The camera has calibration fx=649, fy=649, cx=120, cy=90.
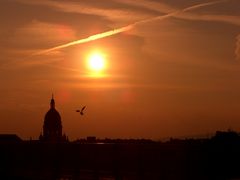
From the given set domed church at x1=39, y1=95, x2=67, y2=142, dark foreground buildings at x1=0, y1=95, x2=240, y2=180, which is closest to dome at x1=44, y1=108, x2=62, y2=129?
domed church at x1=39, y1=95, x2=67, y2=142

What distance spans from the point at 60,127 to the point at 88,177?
126 metres

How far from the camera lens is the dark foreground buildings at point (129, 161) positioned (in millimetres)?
34688

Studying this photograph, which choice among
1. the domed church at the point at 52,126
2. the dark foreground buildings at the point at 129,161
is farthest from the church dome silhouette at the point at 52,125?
the dark foreground buildings at the point at 129,161

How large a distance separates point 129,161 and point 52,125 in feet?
419

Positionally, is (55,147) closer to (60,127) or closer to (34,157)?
(34,157)

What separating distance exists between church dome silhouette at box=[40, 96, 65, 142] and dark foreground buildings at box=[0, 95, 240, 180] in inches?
4098

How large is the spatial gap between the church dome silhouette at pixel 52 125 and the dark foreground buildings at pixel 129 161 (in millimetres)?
104098

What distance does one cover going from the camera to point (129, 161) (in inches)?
1523

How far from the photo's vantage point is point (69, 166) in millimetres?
47719

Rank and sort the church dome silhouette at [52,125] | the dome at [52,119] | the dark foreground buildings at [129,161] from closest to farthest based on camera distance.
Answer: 1. the dark foreground buildings at [129,161]
2. the church dome silhouette at [52,125]
3. the dome at [52,119]

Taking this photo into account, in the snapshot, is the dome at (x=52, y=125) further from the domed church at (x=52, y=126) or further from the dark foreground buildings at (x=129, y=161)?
the dark foreground buildings at (x=129, y=161)

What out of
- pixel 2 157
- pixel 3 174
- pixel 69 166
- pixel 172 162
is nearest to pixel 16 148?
pixel 2 157

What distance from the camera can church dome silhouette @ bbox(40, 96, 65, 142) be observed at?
525 feet

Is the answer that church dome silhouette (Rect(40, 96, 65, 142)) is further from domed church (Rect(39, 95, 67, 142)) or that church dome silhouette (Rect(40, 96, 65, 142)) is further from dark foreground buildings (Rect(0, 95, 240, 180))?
dark foreground buildings (Rect(0, 95, 240, 180))
